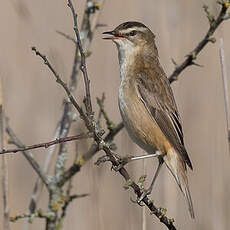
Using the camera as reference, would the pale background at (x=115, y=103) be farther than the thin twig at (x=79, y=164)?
Yes

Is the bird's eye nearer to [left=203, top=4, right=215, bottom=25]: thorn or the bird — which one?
the bird

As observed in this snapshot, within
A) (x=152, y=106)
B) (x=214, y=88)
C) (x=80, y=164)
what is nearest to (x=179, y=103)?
(x=214, y=88)

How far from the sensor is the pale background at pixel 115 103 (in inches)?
153

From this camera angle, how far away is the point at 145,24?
430 cm

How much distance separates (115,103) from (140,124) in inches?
81.5

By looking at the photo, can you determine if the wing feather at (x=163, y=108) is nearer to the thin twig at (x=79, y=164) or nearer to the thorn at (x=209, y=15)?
the thin twig at (x=79, y=164)

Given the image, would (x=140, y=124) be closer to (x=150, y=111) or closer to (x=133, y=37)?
(x=150, y=111)

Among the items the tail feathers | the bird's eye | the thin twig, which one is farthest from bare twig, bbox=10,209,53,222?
the bird's eye

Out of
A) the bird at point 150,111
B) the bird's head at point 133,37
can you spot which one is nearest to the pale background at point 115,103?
the bird's head at point 133,37

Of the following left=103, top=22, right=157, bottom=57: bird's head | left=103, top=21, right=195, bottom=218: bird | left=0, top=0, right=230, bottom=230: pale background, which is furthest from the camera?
left=0, top=0, right=230, bottom=230: pale background

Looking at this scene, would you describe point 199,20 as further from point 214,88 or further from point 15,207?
point 15,207

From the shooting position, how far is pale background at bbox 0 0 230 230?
390 cm

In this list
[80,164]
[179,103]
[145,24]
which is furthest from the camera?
[179,103]

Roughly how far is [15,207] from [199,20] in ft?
8.38
